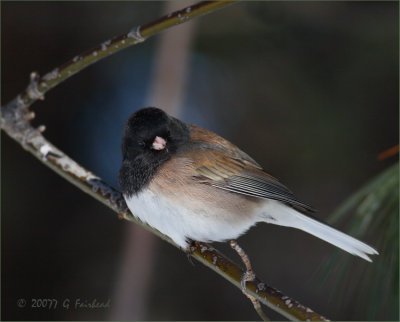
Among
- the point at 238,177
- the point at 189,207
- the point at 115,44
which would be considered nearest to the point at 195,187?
the point at 189,207

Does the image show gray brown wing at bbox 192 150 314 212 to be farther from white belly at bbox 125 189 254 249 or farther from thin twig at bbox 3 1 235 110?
thin twig at bbox 3 1 235 110

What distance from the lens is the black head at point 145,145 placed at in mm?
1906

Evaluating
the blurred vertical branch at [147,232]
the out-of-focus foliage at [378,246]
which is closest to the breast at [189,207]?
the out-of-focus foliage at [378,246]

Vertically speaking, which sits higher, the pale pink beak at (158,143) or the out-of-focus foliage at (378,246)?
the pale pink beak at (158,143)

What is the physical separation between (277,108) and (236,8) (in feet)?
2.38

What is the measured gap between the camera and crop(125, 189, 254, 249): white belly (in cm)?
183

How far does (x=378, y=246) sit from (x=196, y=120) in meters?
1.87

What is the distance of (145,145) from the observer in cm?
195

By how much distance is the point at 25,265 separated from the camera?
2.91 m

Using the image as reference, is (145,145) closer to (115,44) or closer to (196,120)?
(115,44)

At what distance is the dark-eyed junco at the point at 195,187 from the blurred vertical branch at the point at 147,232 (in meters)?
0.80

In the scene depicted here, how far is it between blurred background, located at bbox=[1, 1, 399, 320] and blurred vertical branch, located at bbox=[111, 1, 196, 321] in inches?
0.4

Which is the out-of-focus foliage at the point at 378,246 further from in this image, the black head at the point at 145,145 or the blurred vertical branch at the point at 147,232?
the blurred vertical branch at the point at 147,232

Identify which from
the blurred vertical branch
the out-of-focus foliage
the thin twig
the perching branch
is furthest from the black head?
the blurred vertical branch
